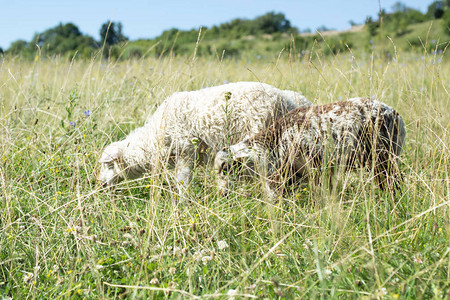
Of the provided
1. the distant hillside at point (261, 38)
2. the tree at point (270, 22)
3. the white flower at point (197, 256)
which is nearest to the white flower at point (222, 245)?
the white flower at point (197, 256)

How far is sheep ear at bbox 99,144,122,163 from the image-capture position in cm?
393

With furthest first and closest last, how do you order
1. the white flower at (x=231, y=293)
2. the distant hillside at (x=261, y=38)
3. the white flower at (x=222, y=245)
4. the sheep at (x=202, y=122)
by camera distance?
the distant hillside at (x=261, y=38) → the sheep at (x=202, y=122) → the white flower at (x=222, y=245) → the white flower at (x=231, y=293)

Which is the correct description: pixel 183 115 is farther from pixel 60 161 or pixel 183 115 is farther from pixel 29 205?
pixel 29 205

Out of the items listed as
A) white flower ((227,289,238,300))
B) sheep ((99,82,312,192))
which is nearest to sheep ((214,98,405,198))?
sheep ((99,82,312,192))

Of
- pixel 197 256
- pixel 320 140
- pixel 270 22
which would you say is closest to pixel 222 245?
pixel 197 256

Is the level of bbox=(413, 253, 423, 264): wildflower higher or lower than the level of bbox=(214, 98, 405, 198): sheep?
lower

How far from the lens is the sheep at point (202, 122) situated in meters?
3.87

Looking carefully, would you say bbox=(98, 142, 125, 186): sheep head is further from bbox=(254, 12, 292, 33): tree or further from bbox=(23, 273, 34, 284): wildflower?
bbox=(254, 12, 292, 33): tree

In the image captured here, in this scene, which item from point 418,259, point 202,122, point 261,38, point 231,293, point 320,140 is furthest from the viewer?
point 261,38

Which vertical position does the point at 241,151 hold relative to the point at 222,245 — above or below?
above

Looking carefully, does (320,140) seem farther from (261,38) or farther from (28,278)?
(261,38)

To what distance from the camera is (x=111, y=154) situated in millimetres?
4008

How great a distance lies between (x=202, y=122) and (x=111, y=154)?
1020 millimetres

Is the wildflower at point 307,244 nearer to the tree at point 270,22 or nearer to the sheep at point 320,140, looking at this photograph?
the sheep at point 320,140
